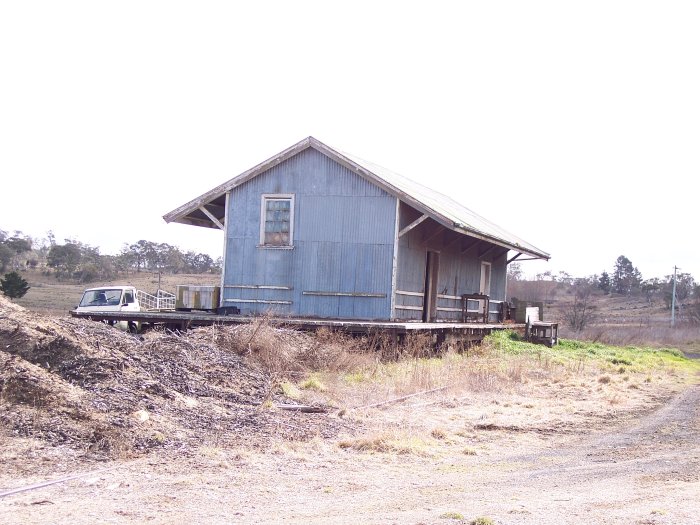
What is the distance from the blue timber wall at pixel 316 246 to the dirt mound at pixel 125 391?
21.9 ft

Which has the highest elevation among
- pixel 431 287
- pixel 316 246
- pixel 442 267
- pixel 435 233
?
pixel 435 233

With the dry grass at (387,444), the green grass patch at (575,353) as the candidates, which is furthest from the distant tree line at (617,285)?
the dry grass at (387,444)

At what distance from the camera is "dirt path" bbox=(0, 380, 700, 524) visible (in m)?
6.01

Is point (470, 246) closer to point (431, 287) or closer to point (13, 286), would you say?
point (431, 287)

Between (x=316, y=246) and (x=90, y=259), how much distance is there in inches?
1732

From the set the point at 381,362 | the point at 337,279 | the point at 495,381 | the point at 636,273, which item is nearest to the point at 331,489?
the point at 495,381

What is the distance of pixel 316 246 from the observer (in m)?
20.8

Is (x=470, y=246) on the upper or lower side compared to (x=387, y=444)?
upper

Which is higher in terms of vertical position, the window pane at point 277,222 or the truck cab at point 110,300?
the window pane at point 277,222

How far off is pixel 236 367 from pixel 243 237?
8.67 meters

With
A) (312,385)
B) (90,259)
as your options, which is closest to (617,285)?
(90,259)

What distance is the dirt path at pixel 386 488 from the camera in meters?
6.01

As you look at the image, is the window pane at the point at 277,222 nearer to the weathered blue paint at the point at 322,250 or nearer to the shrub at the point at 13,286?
the weathered blue paint at the point at 322,250

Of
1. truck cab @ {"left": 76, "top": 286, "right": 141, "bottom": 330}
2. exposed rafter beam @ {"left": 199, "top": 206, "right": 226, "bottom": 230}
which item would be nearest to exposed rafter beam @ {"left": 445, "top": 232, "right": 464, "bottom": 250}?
exposed rafter beam @ {"left": 199, "top": 206, "right": 226, "bottom": 230}
